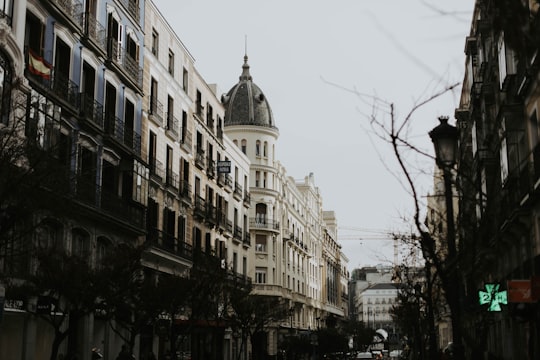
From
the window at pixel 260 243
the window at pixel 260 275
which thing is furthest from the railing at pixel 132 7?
the window at pixel 260 275

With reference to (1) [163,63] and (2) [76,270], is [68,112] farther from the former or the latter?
(1) [163,63]

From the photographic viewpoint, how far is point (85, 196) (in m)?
27.5

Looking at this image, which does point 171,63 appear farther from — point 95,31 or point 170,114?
point 95,31

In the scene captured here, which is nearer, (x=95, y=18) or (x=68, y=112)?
(x=68, y=112)

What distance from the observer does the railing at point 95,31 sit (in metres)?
28.7

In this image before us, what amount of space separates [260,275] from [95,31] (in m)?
44.7

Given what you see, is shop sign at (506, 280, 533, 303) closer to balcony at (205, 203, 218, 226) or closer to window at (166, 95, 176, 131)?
window at (166, 95, 176, 131)

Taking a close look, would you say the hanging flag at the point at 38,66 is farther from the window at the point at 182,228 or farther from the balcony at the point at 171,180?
the window at the point at 182,228

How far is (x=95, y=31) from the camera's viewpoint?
29578mm

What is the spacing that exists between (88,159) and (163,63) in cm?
1177

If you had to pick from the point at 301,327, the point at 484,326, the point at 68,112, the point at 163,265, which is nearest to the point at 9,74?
the point at 68,112

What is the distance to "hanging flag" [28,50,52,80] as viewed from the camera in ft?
77.7

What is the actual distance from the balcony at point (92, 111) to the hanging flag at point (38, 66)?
3273 millimetres

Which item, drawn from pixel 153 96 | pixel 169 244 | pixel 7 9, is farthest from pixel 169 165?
pixel 7 9
